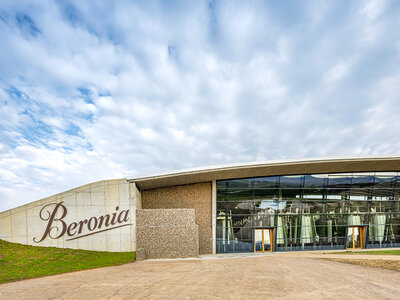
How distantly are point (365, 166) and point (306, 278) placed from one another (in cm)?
1637

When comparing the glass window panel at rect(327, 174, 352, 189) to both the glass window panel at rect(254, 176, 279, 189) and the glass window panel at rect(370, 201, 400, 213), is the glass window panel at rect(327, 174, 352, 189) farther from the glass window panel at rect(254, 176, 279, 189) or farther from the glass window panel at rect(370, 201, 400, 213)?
the glass window panel at rect(254, 176, 279, 189)

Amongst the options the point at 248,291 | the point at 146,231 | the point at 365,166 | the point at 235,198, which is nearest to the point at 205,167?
the point at 235,198

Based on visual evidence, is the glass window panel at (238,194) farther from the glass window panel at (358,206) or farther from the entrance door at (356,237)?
the entrance door at (356,237)

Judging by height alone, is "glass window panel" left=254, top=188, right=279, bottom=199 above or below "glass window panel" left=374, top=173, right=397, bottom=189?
below

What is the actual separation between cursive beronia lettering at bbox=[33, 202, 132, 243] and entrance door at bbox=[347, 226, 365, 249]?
2032 cm

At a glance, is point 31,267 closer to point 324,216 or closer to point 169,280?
point 169,280

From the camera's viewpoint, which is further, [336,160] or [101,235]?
[336,160]

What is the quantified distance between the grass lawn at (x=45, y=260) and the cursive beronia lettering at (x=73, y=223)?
0.99 metres

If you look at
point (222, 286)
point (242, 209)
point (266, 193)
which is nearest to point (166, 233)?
point (242, 209)

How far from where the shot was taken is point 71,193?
1557 cm

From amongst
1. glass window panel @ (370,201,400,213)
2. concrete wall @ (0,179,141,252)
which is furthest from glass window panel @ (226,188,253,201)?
glass window panel @ (370,201,400,213)

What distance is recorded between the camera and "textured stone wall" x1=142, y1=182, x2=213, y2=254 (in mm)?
19438

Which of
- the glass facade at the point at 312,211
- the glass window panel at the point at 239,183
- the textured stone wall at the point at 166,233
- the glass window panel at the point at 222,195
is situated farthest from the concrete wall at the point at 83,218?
the glass window panel at the point at 239,183

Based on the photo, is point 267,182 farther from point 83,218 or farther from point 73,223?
point 73,223
